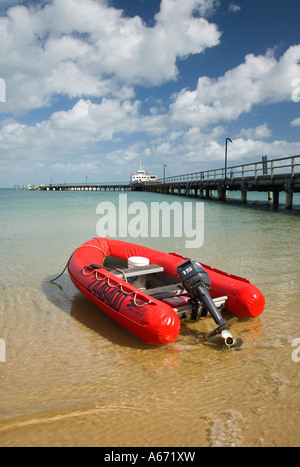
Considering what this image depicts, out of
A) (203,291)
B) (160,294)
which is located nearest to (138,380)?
(203,291)

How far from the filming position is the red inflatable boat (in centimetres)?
320

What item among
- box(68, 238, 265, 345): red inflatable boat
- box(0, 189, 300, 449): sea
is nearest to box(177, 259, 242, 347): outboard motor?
box(68, 238, 265, 345): red inflatable boat

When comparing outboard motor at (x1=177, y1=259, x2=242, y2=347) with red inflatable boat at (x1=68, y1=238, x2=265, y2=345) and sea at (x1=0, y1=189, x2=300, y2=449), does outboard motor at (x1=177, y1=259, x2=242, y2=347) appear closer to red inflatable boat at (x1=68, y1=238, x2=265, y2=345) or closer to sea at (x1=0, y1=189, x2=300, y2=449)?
red inflatable boat at (x1=68, y1=238, x2=265, y2=345)

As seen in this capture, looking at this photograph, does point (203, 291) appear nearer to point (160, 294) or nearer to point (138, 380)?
point (160, 294)

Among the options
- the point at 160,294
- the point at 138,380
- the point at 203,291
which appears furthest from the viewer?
the point at 160,294

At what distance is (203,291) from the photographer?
3482 mm

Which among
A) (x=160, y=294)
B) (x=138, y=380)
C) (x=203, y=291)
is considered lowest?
(x=138, y=380)

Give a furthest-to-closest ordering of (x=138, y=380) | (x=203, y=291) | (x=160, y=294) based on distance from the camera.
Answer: (x=160, y=294) < (x=203, y=291) < (x=138, y=380)

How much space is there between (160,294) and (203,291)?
725mm

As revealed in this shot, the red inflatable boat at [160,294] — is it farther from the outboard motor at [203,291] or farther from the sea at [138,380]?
the sea at [138,380]

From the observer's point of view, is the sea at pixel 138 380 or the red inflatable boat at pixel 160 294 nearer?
the sea at pixel 138 380

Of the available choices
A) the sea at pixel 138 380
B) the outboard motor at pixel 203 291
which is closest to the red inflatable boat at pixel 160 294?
the outboard motor at pixel 203 291

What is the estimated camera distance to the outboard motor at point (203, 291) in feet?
10.5

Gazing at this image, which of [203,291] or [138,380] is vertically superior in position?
[203,291]
